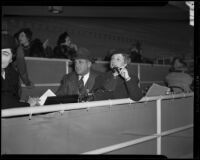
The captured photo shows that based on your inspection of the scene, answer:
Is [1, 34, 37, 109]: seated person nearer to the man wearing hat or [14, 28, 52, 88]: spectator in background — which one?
the man wearing hat

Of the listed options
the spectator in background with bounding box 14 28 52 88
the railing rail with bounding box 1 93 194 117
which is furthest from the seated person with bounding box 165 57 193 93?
the spectator in background with bounding box 14 28 52 88

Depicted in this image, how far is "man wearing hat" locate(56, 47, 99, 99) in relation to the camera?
76.1 inches

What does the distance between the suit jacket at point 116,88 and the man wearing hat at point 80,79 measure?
62mm

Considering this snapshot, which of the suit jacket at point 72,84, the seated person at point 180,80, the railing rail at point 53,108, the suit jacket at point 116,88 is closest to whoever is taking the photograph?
the railing rail at point 53,108

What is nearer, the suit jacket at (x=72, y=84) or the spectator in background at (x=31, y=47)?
the suit jacket at (x=72, y=84)

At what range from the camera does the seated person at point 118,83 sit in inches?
57.2

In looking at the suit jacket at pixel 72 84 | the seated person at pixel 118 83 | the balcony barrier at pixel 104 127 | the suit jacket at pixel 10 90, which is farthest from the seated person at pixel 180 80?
the suit jacket at pixel 10 90

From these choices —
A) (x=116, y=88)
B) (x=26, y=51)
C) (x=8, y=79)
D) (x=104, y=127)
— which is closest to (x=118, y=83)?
(x=116, y=88)

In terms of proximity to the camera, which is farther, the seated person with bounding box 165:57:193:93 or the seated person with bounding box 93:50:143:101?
the seated person with bounding box 165:57:193:93

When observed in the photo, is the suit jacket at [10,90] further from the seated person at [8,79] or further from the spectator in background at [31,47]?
the spectator in background at [31,47]

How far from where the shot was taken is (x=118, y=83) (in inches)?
69.4

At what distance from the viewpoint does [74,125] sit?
3.71ft

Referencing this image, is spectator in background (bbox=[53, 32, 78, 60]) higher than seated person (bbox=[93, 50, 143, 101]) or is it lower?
higher
